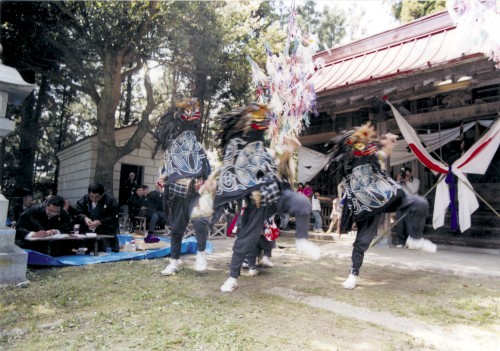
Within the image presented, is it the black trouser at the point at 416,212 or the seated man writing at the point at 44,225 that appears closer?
the black trouser at the point at 416,212

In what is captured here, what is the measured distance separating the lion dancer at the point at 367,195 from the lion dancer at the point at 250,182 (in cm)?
89

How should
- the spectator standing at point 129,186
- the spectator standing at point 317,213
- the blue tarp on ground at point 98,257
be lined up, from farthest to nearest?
the spectator standing at point 129,186 → the spectator standing at point 317,213 → the blue tarp on ground at point 98,257

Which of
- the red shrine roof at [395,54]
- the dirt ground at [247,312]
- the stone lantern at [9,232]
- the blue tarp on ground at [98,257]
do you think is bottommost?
the dirt ground at [247,312]

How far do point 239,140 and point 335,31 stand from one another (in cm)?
2220

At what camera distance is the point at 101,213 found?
668cm

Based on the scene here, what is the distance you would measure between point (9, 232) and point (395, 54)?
8.63 m

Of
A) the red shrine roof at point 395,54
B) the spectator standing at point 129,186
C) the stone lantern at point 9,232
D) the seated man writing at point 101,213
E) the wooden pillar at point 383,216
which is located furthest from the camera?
the spectator standing at point 129,186

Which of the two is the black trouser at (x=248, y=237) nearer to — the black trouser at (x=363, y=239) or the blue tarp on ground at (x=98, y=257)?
the black trouser at (x=363, y=239)

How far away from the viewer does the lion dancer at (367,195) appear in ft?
13.5

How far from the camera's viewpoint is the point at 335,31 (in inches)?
929

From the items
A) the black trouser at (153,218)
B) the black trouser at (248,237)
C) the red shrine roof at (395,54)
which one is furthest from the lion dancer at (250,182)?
the black trouser at (153,218)

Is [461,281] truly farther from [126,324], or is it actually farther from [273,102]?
[273,102]

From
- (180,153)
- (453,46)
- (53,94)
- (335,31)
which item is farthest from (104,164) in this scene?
(335,31)

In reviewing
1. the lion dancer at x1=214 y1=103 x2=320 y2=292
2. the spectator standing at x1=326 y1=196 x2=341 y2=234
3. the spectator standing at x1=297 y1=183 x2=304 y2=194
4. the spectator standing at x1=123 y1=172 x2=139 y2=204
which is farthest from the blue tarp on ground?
the spectator standing at x1=123 y1=172 x2=139 y2=204
